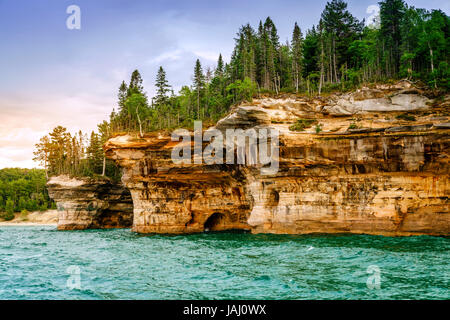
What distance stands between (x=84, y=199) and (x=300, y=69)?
99.2 feet

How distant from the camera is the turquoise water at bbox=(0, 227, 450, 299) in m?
9.95

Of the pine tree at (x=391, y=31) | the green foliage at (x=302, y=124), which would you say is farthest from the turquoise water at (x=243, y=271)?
the pine tree at (x=391, y=31)

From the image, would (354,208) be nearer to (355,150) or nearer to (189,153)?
(355,150)

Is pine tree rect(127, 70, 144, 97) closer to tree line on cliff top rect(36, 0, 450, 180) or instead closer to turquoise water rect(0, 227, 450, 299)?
tree line on cliff top rect(36, 0, 450, 180)

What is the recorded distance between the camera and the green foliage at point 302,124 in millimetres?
23922

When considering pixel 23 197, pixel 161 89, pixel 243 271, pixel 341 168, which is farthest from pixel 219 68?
pixel 23 197

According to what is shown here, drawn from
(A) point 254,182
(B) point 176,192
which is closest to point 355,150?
(A) point 254,182

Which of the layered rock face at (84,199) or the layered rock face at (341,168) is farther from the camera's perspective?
the layered rock face at (84,199)

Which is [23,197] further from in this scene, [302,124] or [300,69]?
[302,124]

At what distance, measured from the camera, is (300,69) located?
3978 cm

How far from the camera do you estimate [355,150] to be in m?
21.8

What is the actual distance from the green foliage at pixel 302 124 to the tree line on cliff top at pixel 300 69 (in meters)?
4.48

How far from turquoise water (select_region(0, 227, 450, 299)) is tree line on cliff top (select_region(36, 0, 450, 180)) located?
13422 mm

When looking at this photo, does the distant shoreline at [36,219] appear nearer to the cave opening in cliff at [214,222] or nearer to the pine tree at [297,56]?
the cave opening in cliff at [214,222]
